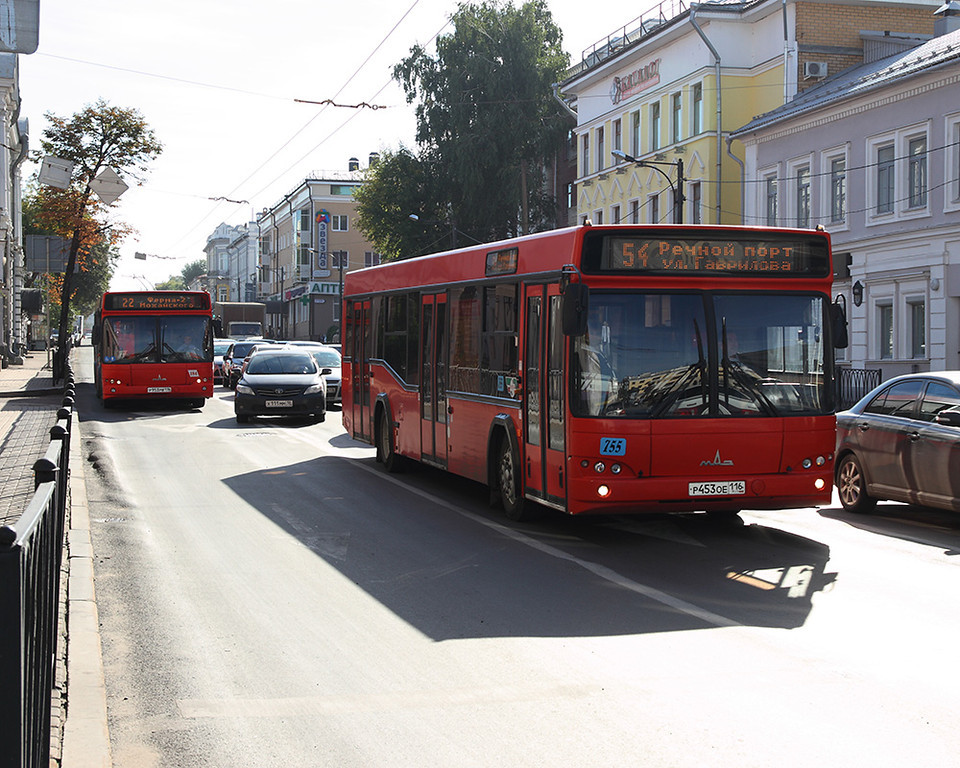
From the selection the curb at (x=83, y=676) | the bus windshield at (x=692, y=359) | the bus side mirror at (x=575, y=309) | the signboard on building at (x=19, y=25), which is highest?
the signboard on building at (x=19, y=25)

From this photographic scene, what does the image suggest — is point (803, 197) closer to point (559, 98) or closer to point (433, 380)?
point (559, 98)

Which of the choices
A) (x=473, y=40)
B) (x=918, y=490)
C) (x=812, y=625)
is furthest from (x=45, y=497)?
(x=473, y=40)

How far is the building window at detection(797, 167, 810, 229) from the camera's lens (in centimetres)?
3491

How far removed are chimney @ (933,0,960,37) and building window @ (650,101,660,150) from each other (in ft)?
33.2

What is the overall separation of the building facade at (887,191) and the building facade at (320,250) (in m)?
53.4

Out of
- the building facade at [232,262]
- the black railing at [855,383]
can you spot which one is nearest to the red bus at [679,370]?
the black railing at [855,383]

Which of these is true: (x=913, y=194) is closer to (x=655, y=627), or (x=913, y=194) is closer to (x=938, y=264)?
(x=938, y=264)

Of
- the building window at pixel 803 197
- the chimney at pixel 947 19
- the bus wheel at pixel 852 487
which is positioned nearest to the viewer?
the bus wheel at pixel 852 487

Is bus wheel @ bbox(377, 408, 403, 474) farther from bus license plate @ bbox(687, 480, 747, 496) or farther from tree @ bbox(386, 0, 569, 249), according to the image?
tree @ bbox(386, 0, 569, 249)

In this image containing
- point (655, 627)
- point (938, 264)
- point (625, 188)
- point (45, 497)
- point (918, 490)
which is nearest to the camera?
point (45, 497)

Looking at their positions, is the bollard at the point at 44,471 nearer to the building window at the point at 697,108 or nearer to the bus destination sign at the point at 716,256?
the bus destination sign at the point at 716,256

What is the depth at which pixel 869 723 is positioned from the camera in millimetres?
5449

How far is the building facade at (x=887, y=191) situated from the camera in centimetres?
2878

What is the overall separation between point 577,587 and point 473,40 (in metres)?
51.5
